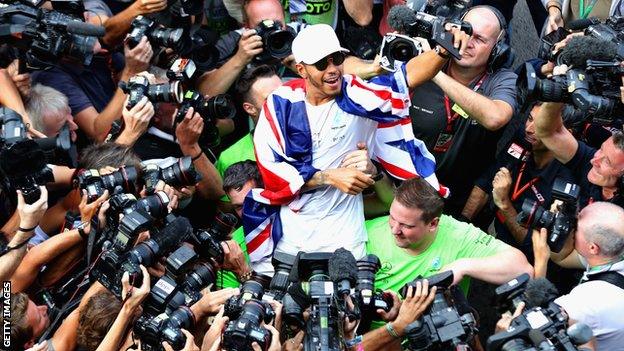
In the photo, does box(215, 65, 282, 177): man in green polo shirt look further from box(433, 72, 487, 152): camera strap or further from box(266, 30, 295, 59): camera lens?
box(433, 72, 487, 152): camera strap

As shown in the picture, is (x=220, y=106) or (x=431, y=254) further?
(x=220, y=106)

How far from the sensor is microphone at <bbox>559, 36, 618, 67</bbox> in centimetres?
593

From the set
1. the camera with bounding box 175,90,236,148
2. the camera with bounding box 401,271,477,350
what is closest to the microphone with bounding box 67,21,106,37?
the camera with bounding box 175,90,236,148

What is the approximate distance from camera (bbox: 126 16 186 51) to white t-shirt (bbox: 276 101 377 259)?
53.6 inches

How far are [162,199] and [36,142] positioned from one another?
730 millimetres

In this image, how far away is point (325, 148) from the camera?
19.0 feet

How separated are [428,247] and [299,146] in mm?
937

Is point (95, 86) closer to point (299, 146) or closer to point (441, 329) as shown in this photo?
point (299, 146)

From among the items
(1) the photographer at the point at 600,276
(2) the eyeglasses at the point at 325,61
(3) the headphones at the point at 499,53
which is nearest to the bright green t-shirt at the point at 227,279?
(2) the eyeglasses at the point at 325,61

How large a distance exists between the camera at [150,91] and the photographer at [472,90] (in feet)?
5.02

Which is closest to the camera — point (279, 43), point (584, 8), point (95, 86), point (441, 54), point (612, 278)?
point (612, 278)

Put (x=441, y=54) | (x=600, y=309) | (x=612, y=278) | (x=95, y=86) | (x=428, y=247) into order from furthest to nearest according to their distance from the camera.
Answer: (x=95, y=86), (x=428, y=247), (x=441, y=54), (x=612, y=278), (x=600, y=309)

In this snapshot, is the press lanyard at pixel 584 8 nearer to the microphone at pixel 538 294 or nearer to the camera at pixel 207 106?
the camera at pixel 207 106

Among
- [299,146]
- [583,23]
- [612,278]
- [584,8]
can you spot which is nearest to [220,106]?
[299,146]
